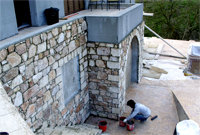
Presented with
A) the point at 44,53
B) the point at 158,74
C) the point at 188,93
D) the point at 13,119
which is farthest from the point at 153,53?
the point at 13,119

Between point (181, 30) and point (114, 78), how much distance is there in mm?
19770

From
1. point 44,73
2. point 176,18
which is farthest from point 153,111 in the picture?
point 176,18

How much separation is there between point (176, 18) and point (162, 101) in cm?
1794

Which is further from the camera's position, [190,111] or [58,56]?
[190,111]

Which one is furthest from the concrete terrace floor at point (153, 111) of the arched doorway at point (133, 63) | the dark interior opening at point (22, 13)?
the dark interior opening at point (22, 13)

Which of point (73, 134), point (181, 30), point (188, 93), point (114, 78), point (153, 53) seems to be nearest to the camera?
point (73, 134)

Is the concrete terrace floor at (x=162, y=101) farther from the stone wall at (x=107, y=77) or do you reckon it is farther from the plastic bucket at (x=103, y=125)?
the stone wall at (x=107, y=77)

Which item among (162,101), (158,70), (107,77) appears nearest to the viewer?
(107,77)

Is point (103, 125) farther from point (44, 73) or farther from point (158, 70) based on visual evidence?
point (158, 70)

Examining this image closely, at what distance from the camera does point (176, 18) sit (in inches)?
936

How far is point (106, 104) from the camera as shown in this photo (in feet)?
23.4

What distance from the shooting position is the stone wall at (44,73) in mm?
3889

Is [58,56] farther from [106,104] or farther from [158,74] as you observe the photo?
[158,74]

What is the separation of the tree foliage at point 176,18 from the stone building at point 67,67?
17.0 metres
